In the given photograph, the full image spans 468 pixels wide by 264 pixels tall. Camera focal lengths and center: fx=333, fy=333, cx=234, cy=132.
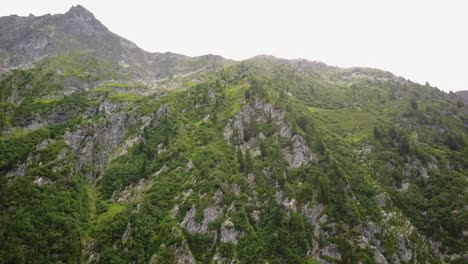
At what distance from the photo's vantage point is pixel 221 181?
343 ft

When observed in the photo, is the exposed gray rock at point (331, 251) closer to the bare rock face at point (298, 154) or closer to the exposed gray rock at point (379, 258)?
the exposed gray rock at point (379, 258)

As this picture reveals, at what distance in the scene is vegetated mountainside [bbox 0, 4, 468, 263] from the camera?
87.3 meters

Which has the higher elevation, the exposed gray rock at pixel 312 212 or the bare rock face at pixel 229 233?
the exposed gray rock at pixel 312 212

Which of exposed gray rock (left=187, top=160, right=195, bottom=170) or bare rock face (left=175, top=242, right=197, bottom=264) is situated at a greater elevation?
A: exposed gray rock (left=187, top=160, right=195, bottom=170)

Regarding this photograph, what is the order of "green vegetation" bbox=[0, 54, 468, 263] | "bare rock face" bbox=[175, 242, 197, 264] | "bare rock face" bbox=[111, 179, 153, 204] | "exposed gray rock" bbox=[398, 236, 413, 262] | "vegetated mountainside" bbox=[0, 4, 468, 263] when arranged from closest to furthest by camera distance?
"bare rock face" bbox=[175, 242, 197, 264]
"vegetated mountainside" bbox=[0, 4, 468, 263]
"green vegetation" bbox=[0, 54, 468, 263]
"exposed gray rock" bbox=[398, 236, 413, 262]
"bare rock face" bbox=[111, 179, 153, 204]

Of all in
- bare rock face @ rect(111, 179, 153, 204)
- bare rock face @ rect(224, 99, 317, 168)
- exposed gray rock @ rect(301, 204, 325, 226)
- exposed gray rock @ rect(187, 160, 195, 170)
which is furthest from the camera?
bare rock face @ rect(224, 99, 317, 168)

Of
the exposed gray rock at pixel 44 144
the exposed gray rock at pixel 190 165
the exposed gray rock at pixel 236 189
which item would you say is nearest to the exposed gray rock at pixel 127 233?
the exposed gray rock at pixel 190 165

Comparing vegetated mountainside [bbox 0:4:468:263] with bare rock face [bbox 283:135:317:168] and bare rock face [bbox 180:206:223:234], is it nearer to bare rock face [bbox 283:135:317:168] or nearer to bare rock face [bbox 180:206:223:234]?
bare rock face [bbox 180:206:223:234]

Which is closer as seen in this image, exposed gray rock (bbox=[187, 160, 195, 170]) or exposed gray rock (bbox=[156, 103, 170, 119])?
exposed gray rock (bbox=[187, 160, 195, 170])

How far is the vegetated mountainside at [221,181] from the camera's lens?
8731 centimetres

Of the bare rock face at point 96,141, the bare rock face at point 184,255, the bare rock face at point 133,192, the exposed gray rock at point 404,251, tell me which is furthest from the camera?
the bare rock face at point 96,141

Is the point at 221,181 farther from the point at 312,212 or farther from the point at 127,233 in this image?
the point at 127,233

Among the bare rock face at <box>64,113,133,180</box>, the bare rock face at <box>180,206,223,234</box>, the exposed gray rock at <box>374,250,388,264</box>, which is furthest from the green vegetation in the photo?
the exposed gray rock at <box>374,250,388,264</box>

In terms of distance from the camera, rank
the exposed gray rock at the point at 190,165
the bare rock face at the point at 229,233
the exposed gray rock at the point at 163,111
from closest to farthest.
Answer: the bare rock face at the point at 229,233, the exposed gray rock at the point at 190,165, the exposed gray rock at the point at 163,111
